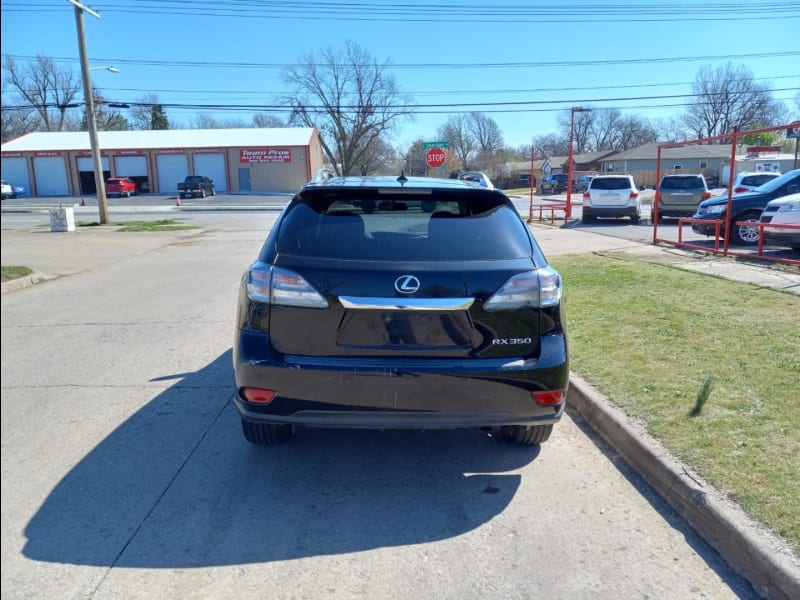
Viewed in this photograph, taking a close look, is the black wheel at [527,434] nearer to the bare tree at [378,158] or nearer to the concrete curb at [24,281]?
the concrete curb at [24,281]

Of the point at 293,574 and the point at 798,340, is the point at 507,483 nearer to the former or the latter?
the point at 293,574

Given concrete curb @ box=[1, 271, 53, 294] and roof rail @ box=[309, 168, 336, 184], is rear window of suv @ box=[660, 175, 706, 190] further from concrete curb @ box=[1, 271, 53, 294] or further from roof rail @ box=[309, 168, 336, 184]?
roof rail @ box=[309, 168, 336, 184]

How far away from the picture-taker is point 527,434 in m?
4.16

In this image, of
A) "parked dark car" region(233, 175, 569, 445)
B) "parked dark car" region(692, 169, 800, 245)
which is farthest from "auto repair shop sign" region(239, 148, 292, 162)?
"parked dark car" region(233, 175, 569, 445)

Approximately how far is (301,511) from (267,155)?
55.9m

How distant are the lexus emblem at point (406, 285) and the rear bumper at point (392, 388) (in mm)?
379

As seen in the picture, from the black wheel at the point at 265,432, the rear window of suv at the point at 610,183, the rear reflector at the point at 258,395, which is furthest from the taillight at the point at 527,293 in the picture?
the rear window of suv at the point at 610,183

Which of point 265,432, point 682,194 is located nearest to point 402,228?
point 265,432

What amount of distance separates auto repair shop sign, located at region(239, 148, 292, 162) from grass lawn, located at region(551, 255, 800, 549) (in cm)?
5034

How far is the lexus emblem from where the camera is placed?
10.8 feet

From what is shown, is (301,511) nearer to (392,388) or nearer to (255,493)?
(255,493)

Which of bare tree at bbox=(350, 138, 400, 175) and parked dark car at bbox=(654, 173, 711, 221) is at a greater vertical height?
bare tree at bbox=(350, 138, 400, 175)

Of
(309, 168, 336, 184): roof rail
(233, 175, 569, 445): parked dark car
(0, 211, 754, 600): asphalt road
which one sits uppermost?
(309, 168, 336, 184): roof rail

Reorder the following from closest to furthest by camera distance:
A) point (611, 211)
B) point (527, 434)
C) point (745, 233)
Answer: point (527, 434), point (745, 233), point (611, 211)
